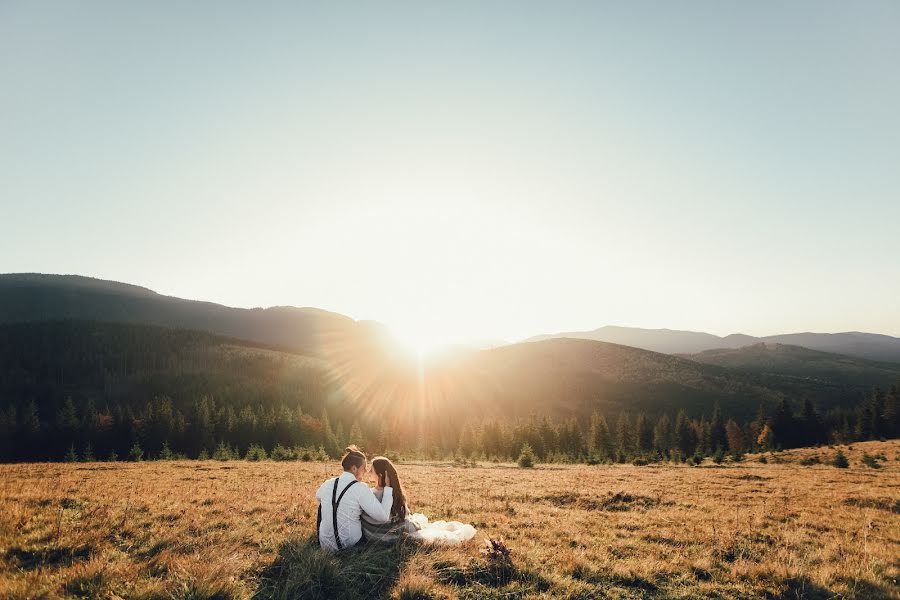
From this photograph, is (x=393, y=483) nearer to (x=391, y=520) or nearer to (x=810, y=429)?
(x=391, y=520)

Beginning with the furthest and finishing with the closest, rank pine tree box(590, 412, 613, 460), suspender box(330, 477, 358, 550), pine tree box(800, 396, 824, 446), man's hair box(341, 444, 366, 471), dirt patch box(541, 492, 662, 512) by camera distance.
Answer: pine tree box(590, 412, 613, 460) → pine tree box(800, 396, 824, 446) → dirt patch box(541, 492, 662, 512) → man's hair box(341, 444, 366, 471) → suspender box(330, 477, 358, 550)

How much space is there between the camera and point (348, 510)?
8.76 m

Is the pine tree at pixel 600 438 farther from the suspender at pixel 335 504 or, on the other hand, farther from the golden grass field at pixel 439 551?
the suspender at pixel 335 504

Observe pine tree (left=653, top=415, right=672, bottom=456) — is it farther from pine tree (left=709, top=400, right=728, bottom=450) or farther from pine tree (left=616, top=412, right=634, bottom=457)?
pine tree (left=709, top=400, right=728, bottom=450)

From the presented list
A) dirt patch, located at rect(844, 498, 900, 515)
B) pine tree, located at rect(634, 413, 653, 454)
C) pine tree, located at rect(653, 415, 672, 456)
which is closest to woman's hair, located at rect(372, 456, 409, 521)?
dirt patch, located at rect(844, 498, 900, 515)

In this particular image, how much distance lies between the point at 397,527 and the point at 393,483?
889 millimetres

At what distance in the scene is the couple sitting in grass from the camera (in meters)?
8.68

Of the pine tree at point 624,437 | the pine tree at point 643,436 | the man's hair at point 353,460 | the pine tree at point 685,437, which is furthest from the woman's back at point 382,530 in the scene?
the pine tree at point 685,437

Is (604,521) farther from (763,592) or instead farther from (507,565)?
(507,565)

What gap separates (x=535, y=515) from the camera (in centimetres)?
1384

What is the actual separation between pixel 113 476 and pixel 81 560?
16.5 metres

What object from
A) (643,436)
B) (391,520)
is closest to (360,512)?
(391,520)

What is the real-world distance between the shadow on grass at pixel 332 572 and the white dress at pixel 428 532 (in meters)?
0.29

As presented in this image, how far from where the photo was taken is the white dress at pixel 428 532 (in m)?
9.08
